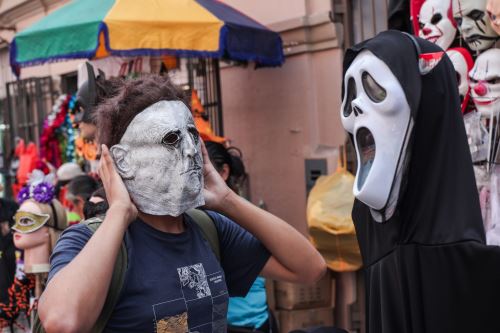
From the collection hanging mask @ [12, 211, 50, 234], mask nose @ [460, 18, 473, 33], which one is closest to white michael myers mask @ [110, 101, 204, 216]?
mask nose @ [460, 18, 473, 33]

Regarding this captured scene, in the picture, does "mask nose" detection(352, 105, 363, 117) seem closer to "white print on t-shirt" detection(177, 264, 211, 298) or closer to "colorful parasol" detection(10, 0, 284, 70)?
"white print on t-shirt" detection(177, 264, 211, 298)

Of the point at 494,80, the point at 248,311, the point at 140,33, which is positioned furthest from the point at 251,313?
the point at 140,33

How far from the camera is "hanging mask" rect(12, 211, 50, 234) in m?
4.68

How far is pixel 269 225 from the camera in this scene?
2588 mm

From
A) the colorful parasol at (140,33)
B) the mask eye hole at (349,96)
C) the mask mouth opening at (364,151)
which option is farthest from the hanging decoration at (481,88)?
the colorful parasol at (140,33)

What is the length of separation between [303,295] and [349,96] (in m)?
3.21

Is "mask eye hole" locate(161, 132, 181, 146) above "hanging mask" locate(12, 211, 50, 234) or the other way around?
above

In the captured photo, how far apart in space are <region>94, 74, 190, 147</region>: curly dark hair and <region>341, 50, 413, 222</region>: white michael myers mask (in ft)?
2.05

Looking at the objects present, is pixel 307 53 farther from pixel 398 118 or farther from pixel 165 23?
pixel 398 118

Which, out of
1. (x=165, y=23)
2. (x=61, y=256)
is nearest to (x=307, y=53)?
(x=165, y=23)

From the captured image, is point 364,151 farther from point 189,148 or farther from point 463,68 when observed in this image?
point 463,68

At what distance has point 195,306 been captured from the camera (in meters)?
2.33

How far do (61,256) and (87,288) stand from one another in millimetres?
161

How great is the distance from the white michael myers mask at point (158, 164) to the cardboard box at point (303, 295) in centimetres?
321
